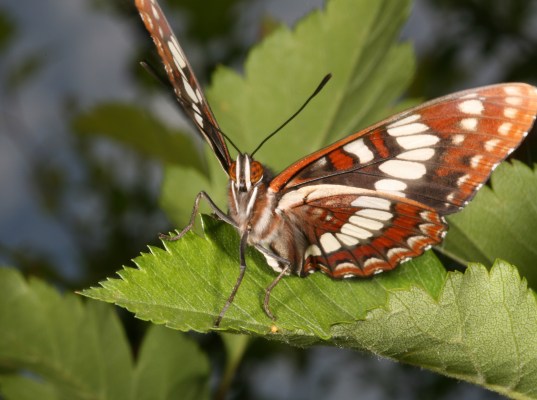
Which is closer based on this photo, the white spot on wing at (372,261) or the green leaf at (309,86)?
the white spot on wing at (372,261)

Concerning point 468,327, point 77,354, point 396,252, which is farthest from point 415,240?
point 77,354

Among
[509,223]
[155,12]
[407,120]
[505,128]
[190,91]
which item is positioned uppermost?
[155,12]

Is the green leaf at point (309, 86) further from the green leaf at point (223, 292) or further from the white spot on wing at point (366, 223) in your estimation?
the green leaf at point (223, 292)

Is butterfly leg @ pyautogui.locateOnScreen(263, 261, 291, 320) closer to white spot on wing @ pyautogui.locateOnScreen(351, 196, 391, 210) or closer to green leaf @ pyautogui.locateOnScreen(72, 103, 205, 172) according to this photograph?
white spot on wing @ pyautogui.locateOnScreen(351, 196, 391, 210)

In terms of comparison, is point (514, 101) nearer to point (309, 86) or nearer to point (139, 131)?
point (309, 86)

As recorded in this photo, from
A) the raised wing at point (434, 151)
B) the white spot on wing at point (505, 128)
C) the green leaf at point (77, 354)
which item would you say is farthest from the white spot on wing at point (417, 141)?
the green leaf at point (77, 354)
